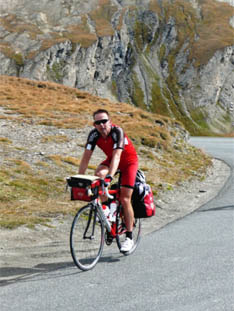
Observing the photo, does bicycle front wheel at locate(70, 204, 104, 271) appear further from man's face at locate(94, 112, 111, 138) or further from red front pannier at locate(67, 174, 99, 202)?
man's face at locate(94, 112, 111, 138)

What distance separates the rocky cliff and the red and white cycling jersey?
141173 millimetres

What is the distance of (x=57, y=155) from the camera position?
17891mm

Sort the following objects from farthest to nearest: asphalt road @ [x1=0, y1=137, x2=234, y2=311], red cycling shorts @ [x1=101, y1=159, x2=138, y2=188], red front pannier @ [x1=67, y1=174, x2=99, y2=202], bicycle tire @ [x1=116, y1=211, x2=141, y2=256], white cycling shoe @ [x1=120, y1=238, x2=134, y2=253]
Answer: bicycle tire @ [x1=116, y1=211, x2=141, y2=256], white cycling shoe @ [x1=120, y1=238, x2=134, y2=253], red cycling shorts @ [x1=101, y1=159, x2=138, y2=188], red front pannier @ [x1=67, y1=174, x2=99, y2=202], asphalt road @ [x1=0, y1=137, x2=234, y2=311]

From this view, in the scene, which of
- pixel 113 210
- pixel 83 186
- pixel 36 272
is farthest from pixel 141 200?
pixel 36 272

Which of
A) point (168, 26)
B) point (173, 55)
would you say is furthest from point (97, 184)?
point (168, 26)

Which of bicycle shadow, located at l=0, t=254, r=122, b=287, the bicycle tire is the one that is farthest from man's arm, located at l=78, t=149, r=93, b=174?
bicycle shadow, located at l=0, t=254, r=122, b=287

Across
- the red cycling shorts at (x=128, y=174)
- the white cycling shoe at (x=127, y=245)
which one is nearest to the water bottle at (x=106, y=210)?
the red cycling shorts at (x=128, y=174)

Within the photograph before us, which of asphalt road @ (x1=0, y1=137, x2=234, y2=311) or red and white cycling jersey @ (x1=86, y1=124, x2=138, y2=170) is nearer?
asphalt road @ (x1=0, y1=137, x2=234, y2=311)

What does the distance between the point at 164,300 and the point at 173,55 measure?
17939 cm

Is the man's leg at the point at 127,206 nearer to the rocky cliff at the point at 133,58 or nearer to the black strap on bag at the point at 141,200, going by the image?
the black strap on bag at the point at 141,200

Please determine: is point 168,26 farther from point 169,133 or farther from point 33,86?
point 169,133

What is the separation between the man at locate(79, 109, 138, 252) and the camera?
6496 millimetres

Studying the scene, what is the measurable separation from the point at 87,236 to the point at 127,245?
876 mm

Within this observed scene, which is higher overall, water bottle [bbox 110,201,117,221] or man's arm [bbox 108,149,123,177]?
man's arm [bbox 108,149,123,177]
